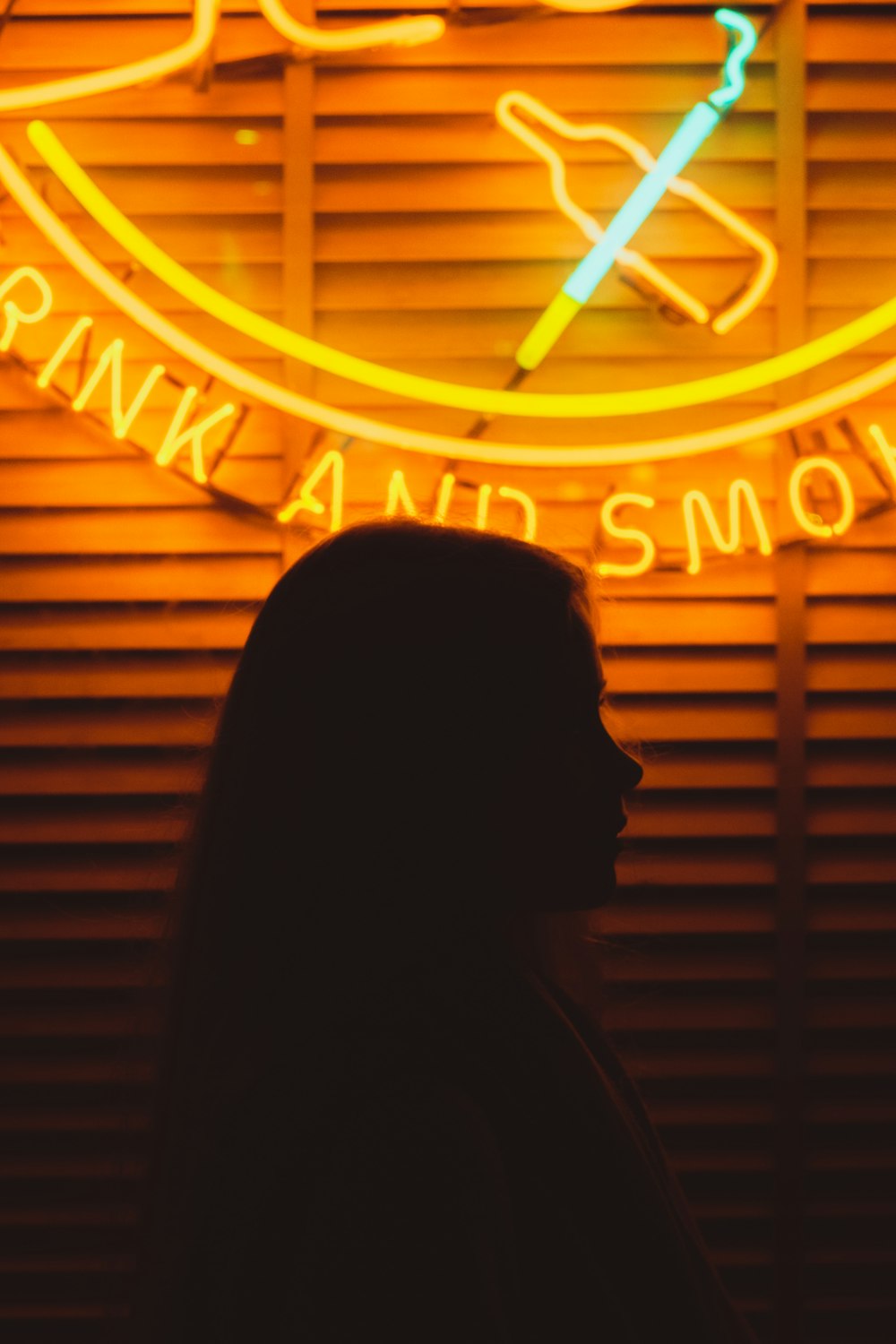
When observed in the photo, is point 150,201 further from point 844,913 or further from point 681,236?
point 844,913

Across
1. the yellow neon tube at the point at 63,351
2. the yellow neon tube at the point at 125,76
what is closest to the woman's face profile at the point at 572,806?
the yellow neon tube at the point at 63,351

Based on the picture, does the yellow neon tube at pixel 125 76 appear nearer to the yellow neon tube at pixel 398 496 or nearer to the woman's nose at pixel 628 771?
the yellow neon tube at pixel 398 496

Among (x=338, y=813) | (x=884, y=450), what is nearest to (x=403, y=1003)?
(x=338, y=813)

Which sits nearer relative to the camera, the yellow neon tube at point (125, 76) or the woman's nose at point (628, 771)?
the woman's nose at point (628, 771)

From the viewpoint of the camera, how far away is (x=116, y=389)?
2.44 meters

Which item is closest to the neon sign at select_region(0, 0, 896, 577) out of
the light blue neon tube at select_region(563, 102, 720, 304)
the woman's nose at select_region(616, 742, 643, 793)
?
the light blue neon tube at select_region(563, 102, 720, 304)

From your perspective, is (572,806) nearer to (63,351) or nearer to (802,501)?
(802,501)

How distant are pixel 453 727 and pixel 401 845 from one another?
0.13 metres

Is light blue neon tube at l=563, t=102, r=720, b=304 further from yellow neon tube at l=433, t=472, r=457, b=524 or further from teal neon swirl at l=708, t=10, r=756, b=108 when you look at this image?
yellow neon tube at l=433, t=472, r=457, b=524

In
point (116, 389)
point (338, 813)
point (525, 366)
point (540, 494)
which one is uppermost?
point (525, 366)

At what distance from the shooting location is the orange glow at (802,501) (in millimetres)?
2463

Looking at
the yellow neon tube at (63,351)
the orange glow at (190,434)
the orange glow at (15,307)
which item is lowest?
the orange glow at (190,434)

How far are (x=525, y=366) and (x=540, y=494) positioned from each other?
286mm

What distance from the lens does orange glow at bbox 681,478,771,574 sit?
2457mm
